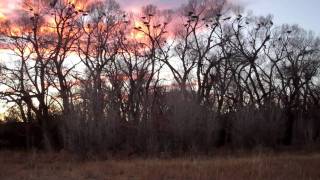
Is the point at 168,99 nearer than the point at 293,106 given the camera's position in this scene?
Yes

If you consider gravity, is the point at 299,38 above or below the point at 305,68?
above

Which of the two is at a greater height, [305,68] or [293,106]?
[305,68]

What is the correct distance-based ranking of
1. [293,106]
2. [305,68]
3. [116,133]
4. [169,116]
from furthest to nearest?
1. [305,68]
2. [293,106]
3. [169,116]
4. [116,133]

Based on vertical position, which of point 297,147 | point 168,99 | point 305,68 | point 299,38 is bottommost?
point 297,147

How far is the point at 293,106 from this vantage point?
55.0 meters

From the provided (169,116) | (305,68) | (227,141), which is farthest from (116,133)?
(305,68)

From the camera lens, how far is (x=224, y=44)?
191 feet

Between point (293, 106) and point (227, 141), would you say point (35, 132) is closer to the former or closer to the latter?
point (227, 141)

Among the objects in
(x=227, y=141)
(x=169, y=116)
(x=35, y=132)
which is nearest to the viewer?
(x=169, y=116)

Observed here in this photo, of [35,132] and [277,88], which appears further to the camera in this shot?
[277,88]

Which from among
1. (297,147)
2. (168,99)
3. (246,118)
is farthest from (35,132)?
(297,147)

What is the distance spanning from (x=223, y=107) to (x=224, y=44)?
10.1m

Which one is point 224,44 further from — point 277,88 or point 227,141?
point 227,141

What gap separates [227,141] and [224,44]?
20.3 m
